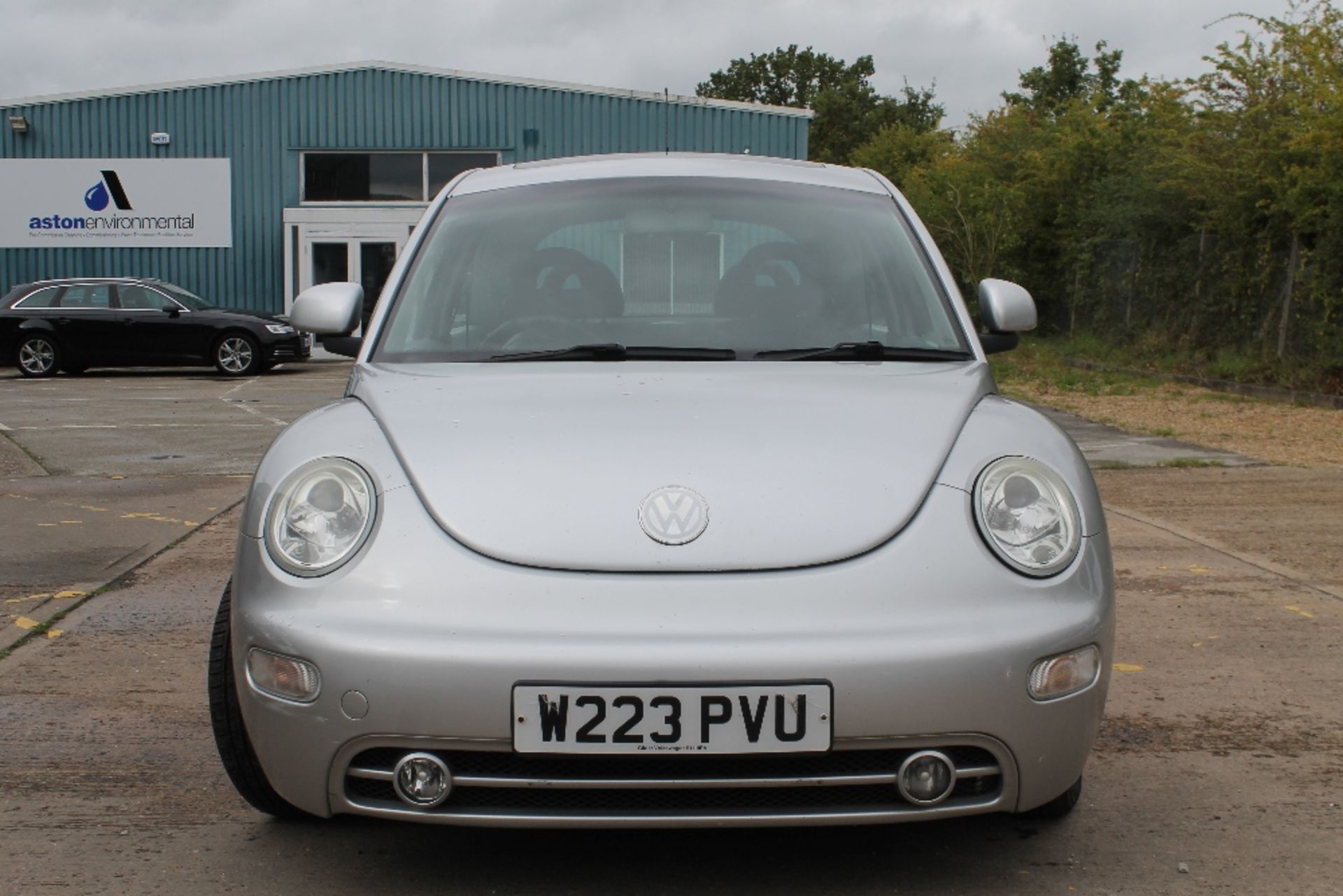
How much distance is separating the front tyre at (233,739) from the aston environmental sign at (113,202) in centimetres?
2520

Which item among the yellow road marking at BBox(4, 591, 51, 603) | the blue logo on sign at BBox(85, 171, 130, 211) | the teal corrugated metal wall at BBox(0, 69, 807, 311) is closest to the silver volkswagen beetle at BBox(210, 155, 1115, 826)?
the yellow road marking at BBox(4, 591, 51, 603)

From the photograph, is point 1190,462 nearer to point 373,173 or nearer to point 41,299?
point 41,299

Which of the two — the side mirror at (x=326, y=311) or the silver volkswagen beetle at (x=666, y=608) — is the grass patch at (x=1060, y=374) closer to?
the side mirror at (x=326, y=311)

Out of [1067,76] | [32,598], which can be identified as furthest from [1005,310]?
[1067,76]

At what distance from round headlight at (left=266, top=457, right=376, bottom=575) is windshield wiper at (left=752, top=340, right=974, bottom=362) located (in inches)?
41.4

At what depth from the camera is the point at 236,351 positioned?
21.4 metres

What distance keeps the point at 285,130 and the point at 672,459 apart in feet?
84.6

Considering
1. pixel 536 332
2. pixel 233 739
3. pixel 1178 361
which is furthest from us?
pixel 1178 361

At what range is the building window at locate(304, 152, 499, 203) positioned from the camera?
27.3 meters

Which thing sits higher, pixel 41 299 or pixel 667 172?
pixel 667 172

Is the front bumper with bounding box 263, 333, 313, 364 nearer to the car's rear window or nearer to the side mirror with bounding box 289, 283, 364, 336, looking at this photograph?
the car's rear window

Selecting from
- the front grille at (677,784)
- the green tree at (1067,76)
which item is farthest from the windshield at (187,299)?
the green tree at (1067,76)

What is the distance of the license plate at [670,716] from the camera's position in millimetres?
2551

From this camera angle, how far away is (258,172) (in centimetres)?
2708
